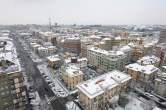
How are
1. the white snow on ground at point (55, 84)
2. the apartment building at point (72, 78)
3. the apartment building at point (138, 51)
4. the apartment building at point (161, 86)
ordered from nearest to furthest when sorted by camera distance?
the apartment building at point (161, 86) → the white snow on ground at point (55, 84) → the apartment building at point (72, 78) → the apartment building at point (138, 51)

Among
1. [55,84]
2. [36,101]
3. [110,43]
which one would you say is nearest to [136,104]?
[55,84]

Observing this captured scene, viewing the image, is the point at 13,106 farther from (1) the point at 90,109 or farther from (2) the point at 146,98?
(2) the point at 146,98

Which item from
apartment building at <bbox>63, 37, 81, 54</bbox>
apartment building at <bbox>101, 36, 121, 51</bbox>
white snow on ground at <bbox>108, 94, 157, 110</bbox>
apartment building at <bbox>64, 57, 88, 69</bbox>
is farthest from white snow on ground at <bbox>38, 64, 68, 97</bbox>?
apartment building at <bbox>101, 36, 121, 51</bbox>

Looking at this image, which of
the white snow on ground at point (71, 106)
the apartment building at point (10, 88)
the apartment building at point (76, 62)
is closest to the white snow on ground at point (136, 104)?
the white snow on ground at point (71, 106)

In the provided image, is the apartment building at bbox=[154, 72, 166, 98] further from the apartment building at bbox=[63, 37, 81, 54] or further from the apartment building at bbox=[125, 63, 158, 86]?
the apartment building at bbox=[63, 37, 81, 54]

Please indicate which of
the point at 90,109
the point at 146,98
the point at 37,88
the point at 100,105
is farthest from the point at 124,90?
the point at 37,88

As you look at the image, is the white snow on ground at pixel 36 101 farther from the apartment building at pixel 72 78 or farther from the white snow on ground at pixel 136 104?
the white snow on ground at pixel 136 104
